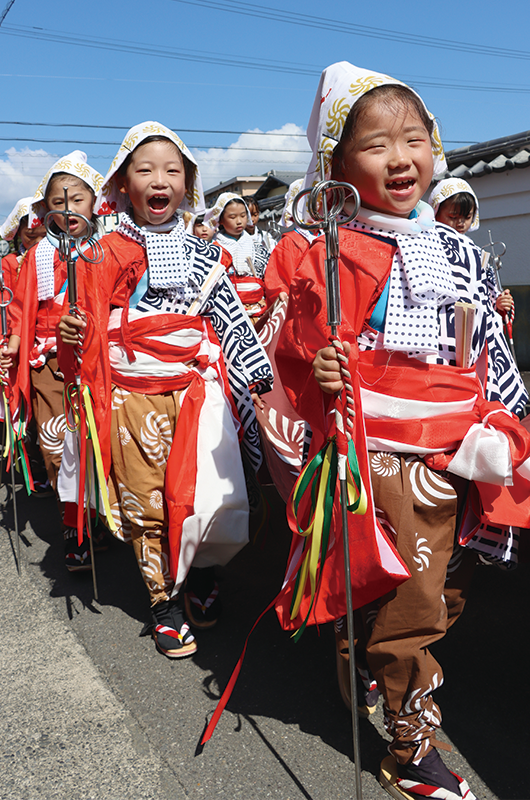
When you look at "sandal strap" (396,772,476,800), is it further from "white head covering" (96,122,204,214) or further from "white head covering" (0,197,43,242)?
"white head covering" (0,197,43,242)

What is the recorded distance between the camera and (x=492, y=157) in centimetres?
701

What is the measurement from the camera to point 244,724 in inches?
82.6

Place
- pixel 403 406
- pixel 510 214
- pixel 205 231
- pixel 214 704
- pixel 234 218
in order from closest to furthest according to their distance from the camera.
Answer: pixel 403 406, pixel 214 704, pixel 234 218, pixel 510 214, pixel 205 231

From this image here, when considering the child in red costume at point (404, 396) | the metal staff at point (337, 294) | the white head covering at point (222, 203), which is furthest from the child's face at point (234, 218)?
the metal staff at point (337, 294)

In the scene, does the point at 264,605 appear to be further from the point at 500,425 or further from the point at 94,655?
the point at 500,425

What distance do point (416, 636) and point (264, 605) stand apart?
123 cm

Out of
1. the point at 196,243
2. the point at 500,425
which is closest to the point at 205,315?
the point at 196,243

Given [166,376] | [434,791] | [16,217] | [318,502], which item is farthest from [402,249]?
[16,217]

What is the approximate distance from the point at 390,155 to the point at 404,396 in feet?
2.03

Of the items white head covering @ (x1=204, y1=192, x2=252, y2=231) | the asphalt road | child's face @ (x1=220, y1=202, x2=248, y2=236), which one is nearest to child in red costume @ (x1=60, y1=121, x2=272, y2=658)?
the asphalt road

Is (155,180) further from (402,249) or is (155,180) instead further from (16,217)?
(16,217)

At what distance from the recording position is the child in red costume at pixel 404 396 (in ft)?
5.46

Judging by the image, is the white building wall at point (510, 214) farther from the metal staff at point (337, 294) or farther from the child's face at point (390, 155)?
the metal staff at point (337, 294)

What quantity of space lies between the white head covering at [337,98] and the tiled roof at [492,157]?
532 cm
